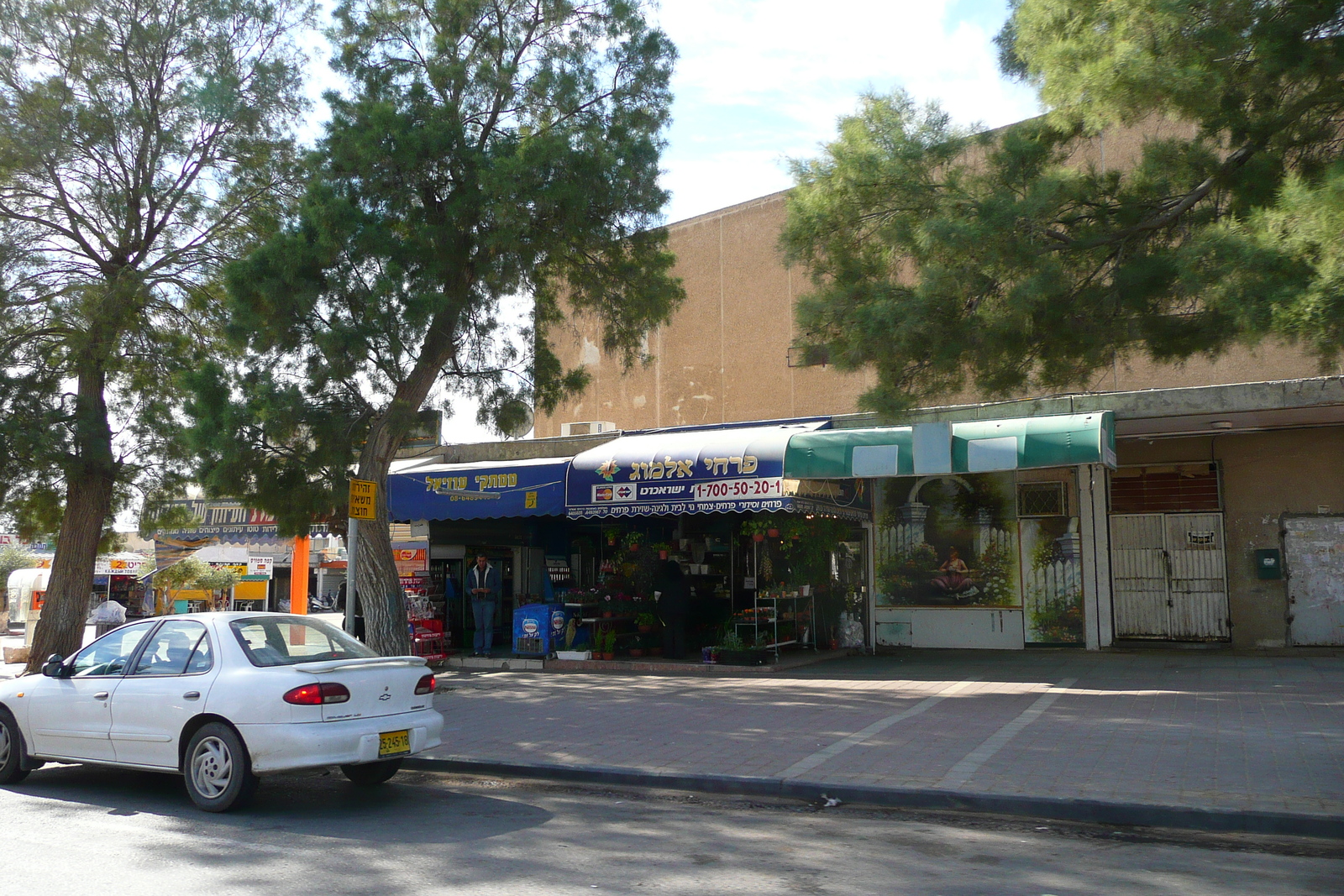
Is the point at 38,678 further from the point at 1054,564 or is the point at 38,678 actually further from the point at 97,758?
the point at 1054,564

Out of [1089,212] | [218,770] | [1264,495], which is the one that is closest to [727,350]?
[1089,212]

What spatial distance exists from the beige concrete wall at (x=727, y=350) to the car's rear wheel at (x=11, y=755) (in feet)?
35.8

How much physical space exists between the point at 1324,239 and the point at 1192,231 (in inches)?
121

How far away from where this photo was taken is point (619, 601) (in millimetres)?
16906

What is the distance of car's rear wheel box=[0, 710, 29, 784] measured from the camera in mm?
8500

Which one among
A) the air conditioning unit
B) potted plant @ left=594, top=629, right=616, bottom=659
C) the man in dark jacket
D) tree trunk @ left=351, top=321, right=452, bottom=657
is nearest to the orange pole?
the man in dark jacket

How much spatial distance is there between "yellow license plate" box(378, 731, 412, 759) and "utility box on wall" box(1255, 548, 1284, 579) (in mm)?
14121

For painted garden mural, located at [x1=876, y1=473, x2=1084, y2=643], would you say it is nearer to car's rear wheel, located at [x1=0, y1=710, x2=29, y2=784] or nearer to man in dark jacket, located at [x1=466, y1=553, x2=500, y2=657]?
man in dark jacket, located at [x1=466, y1=553, x2=500, y2=657]

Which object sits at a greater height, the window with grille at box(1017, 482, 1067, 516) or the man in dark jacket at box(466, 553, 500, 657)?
the window with grille at box(1017, 482, 1067, 516)

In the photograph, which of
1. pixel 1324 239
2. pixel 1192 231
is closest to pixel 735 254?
pixel 1192 231

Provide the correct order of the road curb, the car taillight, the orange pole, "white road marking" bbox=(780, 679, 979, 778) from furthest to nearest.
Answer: the orange pole
"white road marking" bbox=(780, 679, 979, 778)
the car taillight
the road curb

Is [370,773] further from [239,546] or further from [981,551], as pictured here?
[239,546]

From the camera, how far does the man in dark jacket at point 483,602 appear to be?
58.6 ft

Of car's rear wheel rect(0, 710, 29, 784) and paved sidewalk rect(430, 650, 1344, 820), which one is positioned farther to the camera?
car's rear wheel rect(0, 710, 29, 784)
